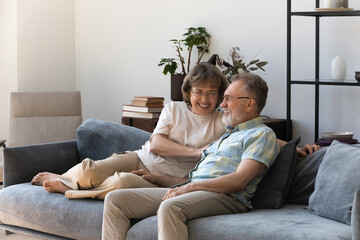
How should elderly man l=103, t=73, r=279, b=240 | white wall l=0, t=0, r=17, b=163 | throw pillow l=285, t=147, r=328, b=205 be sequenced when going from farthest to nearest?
white wall l=0, t=0, r=17, b=163 < throw pillow l=285, t=147, r=328, b=205 < elderly man l=103, t=73, r=279, b=240

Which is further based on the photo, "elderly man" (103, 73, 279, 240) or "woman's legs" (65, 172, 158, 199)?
"woman's legs" (65, 172, 158, 199)

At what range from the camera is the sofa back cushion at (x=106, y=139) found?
383 cm

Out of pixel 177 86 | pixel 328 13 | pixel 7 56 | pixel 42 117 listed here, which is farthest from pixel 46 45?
pixel 328 13

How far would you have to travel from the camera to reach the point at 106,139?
3.87m

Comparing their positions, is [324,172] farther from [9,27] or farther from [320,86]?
[9,27]

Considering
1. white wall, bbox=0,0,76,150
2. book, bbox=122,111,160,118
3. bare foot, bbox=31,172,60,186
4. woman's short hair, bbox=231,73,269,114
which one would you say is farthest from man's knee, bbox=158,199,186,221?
white wall, bbox=0,0,76,150

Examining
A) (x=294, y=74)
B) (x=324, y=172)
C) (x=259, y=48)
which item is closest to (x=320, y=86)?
(x=294, y=74)

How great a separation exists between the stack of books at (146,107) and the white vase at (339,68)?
137cm

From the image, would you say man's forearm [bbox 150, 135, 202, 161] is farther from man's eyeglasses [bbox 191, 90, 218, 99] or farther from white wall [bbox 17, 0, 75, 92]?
white wall [bbox 17, 0, 75, 92]

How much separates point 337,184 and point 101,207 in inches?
46.3

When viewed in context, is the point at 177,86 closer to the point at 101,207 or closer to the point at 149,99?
the point at 149,99

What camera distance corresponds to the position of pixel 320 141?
11.5 ft

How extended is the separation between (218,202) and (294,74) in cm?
182

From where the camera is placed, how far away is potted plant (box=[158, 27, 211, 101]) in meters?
4.64
